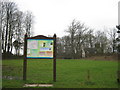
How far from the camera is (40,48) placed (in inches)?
333

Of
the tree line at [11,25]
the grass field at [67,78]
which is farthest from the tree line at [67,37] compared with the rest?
the grass field at [67,78]

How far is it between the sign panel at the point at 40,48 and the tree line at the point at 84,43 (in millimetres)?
42546

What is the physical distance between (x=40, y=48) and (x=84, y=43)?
49219 millimetres

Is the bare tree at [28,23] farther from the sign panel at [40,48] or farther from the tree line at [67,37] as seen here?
the sign panel at [40,48]

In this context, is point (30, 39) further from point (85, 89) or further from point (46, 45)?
point (85, 89)

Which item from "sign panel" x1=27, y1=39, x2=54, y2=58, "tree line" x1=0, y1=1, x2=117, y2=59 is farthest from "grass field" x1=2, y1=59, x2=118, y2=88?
"tree line" x1=0, y1=1, x2=117, y2=59

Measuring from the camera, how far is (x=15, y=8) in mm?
41844

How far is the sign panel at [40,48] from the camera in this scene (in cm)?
838

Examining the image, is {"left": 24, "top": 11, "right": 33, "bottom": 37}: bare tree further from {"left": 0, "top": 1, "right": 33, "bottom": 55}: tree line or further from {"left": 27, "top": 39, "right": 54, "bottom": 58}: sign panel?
{"left": 27, "top": 39, "right": 54, "bottom": 58}: sign panel

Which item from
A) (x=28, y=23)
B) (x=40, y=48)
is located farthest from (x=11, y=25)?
(x=40, y=48)

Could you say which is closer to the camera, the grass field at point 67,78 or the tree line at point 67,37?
the grass field at point 67,78

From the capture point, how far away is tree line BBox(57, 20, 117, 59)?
53000mm

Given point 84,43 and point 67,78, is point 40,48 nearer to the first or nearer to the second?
point 67,78

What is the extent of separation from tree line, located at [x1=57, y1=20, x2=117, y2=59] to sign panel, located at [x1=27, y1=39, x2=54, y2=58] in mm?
42546
